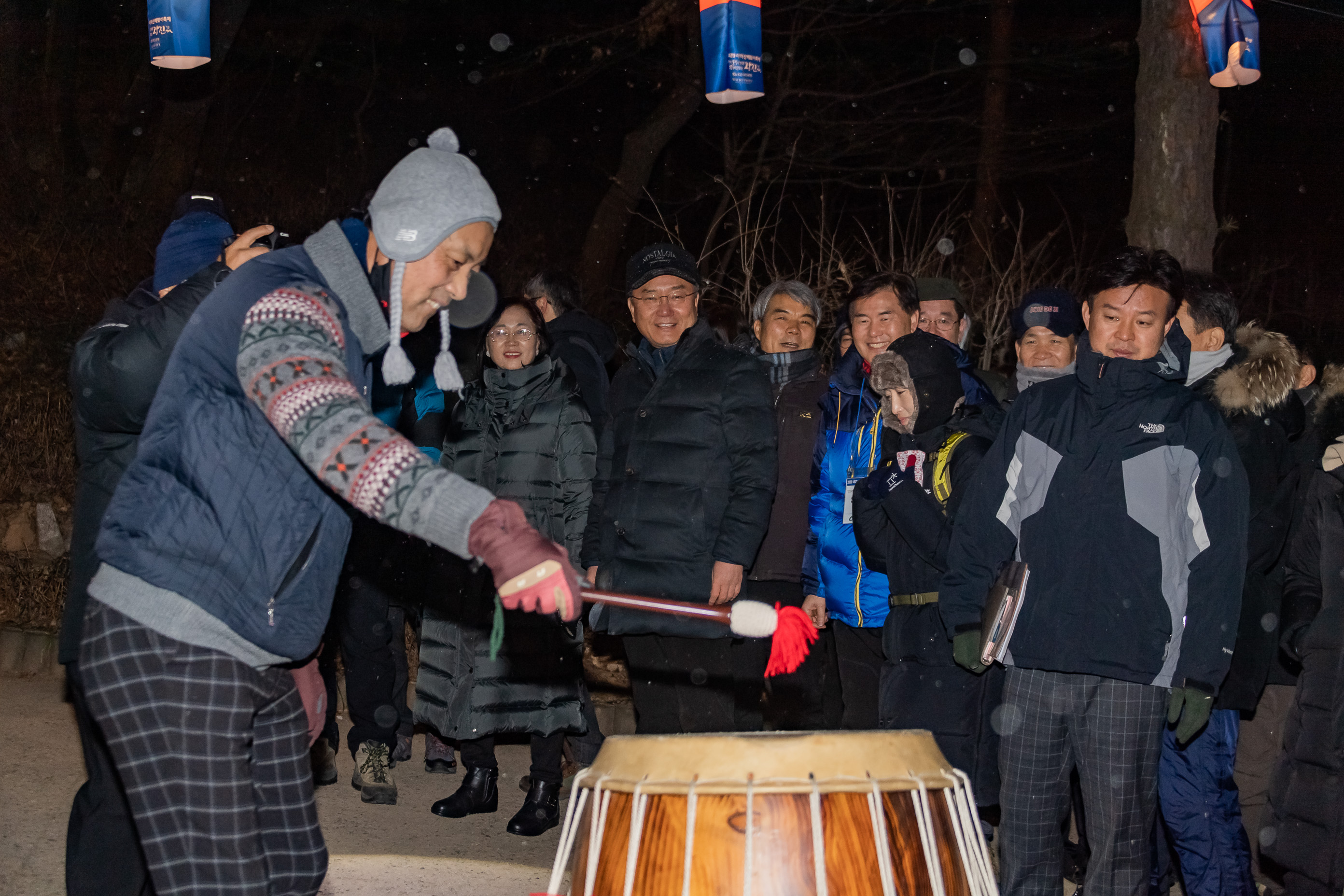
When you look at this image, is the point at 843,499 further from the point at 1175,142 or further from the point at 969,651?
the point at 1175,142

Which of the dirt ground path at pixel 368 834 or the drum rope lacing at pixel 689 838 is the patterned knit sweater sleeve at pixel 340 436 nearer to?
the drum rope lacing at pixel 689 838

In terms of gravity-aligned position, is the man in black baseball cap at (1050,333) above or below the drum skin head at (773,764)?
above

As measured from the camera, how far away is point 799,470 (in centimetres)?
484

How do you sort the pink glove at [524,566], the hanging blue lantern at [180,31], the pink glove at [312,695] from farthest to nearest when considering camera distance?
the hanging blue lantern at [180,31], the pink glove at [312,695], the pink glove at [524,566]

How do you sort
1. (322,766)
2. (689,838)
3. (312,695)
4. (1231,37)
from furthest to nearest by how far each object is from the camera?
(1231,37)
(322,766)
(312,695)
(689,838)

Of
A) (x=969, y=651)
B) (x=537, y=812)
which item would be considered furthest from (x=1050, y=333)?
(x=537, y=812)

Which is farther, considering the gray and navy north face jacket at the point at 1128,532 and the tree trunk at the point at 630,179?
the tree trunk at the point at 630,179

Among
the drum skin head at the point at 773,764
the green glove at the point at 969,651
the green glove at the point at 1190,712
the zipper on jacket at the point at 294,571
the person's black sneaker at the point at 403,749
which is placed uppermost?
the zipper on jacket at the point at 294,571

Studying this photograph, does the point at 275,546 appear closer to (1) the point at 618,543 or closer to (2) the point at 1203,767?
(1) the point at 618,543

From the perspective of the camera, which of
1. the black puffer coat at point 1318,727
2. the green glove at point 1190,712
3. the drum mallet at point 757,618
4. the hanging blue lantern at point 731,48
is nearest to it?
the drum mallet at point 757,618

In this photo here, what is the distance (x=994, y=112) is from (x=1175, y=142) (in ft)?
25.5

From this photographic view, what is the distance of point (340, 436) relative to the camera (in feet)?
6.72

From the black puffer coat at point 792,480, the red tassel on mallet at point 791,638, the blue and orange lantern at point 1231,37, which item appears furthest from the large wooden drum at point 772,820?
the blue and orange lantern at point 1231,37

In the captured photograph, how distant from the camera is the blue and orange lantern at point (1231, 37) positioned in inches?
236
